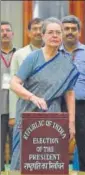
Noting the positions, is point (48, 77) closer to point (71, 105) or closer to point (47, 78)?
point (47, 78)

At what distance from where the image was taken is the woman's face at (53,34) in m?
3.66

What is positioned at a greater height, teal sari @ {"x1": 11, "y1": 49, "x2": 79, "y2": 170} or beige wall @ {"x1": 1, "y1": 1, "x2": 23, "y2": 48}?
beige wall @ {"x1": 1, "y1": 1, "x2": 23, "y2": 48}

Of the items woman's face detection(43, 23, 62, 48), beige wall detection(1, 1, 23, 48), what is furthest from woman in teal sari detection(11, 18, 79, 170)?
beige wall detection(1, 1, 23, 48)

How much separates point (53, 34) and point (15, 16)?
11.2ft

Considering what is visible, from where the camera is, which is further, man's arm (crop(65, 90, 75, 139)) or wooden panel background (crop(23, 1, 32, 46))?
wooden panel background (crop(23, 1, 32, 46))

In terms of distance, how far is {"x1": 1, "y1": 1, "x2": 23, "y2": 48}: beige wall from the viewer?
275 inches

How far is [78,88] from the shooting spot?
454 centimetres

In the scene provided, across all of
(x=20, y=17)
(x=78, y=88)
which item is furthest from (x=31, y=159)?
(x=20, y=17)

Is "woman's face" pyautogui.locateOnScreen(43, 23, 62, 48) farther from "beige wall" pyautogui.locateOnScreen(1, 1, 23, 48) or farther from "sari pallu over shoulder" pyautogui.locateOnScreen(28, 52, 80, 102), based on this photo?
"beige wall" pyautogui.locateOnScreen(1, 1, 23, 48)

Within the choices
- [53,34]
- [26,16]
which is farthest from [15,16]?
[53,34]

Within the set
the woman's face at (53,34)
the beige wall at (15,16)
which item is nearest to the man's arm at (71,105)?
the woman's face at (53,34)

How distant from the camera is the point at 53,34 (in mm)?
3672

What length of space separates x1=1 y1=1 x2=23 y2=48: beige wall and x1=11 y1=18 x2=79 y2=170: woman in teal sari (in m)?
3.28

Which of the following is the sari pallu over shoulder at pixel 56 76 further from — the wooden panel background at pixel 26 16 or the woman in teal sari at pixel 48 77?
the wooden panel background at pixel 26 16
